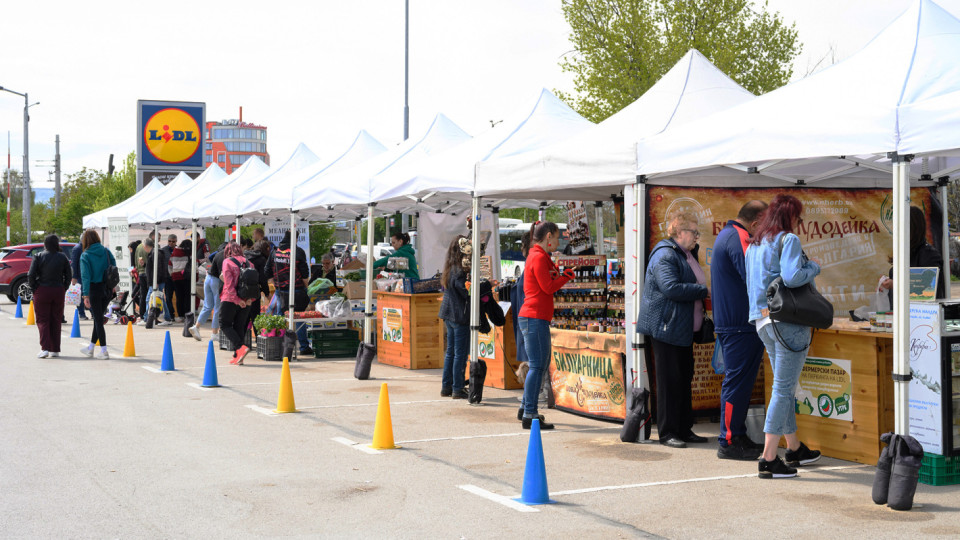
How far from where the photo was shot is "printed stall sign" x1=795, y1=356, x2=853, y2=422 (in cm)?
Answer: 722

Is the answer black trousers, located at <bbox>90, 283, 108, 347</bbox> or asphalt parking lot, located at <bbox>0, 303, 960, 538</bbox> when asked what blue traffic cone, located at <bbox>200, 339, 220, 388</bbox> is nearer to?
asphalt parking lot, located at <bbox>0, 303, 960, 538</bbox>

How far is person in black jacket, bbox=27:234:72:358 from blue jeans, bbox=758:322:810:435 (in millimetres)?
11370

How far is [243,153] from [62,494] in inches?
7628

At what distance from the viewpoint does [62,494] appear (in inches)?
252

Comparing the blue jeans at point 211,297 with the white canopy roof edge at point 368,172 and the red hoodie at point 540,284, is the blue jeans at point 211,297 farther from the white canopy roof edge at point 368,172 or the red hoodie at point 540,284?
the red hoodie at point 540,284

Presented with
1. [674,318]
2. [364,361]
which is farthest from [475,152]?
[674,318]

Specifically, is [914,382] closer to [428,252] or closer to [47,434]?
[47,434]

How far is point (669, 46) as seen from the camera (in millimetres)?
24297

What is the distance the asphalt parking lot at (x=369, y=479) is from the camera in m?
5.62

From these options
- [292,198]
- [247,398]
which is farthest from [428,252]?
[247,398]

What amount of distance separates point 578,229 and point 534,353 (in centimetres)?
411

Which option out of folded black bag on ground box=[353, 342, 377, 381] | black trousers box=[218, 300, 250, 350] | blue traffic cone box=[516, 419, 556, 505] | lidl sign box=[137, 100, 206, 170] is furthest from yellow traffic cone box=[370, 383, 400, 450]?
lidl sign box=[137, 100, 206, 170]

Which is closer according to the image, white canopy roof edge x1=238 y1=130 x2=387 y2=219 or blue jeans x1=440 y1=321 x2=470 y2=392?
blue jeans x1=440 y1=321 x2=470 y2=392

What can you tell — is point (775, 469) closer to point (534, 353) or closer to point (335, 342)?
point (534, 353)
